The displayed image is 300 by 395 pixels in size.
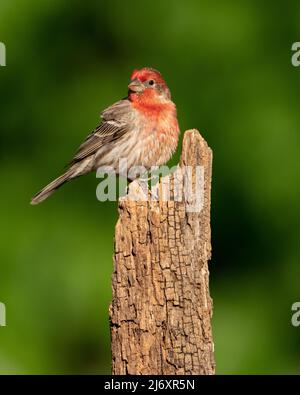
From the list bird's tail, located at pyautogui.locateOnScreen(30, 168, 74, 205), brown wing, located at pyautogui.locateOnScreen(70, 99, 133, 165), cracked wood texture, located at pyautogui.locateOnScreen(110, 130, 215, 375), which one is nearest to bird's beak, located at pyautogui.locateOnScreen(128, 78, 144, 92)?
brown wing, located at pyautogui.locateOnScreen(70, 99, 133, 165)

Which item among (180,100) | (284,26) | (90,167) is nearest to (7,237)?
(90,167)

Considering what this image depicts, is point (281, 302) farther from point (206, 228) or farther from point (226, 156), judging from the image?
point (206, 228)

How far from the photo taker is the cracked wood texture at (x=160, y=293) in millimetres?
5488

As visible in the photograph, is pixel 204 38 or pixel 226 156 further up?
pixel 204 38

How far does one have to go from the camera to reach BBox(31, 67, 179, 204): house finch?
8383 millimetres

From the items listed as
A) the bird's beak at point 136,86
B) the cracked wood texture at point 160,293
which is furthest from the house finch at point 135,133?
the cracked wood texture at point 160,293

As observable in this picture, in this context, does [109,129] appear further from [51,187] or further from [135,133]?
[51,187]

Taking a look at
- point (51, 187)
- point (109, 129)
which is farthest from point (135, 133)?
point (51, 187)

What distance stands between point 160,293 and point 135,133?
10.6ft

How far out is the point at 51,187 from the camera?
8625 mm

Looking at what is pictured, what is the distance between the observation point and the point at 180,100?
350 inches

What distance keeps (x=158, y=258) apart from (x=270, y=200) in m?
3.61

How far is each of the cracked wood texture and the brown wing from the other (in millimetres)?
3062

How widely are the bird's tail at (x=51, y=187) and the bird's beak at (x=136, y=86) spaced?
83 cm
